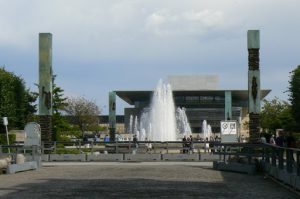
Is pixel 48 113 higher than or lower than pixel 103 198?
higher

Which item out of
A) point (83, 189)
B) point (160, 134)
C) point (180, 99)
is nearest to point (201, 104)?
point (180, 99)

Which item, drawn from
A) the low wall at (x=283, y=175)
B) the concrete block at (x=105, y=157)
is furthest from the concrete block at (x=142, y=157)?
the low wall at (x=283, y=175)

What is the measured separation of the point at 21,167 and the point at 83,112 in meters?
88.0

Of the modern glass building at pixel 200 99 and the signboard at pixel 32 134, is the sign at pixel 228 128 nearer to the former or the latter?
the signboard at pixel 32 134

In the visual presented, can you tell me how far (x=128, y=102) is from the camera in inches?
5763

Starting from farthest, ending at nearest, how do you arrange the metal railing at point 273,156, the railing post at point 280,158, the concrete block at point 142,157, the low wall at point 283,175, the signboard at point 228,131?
the concrete block at point 142,157 < the signboard at point 228,131 < the railing post at point 280,158 < the metal railing at point 273,156 < the low wall at point 283,175

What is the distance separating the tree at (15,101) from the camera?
241 feet

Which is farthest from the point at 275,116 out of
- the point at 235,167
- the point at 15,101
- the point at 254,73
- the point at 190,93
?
the point at 235,167

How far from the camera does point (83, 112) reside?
112 meters

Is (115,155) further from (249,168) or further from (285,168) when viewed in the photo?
(285,168)

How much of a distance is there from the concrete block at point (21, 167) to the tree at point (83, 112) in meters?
84.2

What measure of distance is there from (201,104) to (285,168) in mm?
113554

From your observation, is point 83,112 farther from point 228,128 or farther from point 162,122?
point 228,128

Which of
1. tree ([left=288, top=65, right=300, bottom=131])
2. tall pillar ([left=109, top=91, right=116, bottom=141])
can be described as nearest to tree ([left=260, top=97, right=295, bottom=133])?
tree ([left=288, top=65, right=300, bottom=131])
